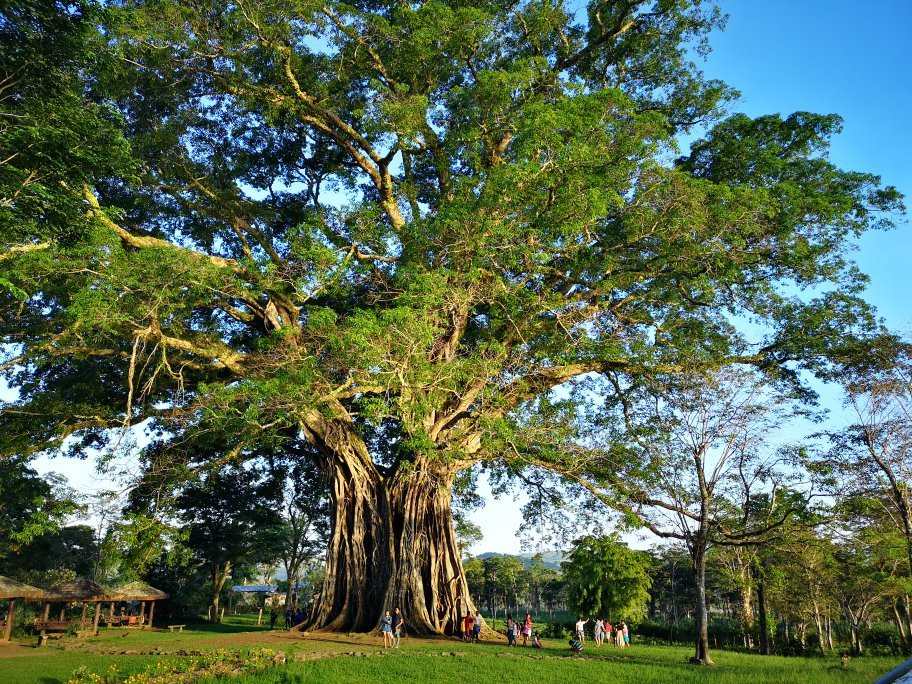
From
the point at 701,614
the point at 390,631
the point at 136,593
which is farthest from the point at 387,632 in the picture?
the point at 136,593

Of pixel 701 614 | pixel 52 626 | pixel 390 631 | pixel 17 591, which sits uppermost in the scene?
pixel 701 614

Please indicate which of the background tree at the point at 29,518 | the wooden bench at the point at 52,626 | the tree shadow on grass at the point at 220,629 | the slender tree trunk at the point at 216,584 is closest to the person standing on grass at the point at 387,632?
the background tree at the point at 29,518

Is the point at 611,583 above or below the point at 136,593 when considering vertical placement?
above

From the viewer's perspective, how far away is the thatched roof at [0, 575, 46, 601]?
1709cm

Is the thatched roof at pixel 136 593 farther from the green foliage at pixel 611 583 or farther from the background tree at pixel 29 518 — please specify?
the green foliage at pixel 611 583

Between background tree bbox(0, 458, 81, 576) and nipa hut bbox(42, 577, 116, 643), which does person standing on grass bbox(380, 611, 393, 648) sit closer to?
background tree bbox(0, 458, 81, 576)

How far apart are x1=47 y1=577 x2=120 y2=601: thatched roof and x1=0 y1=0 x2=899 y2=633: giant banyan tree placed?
19.6ft

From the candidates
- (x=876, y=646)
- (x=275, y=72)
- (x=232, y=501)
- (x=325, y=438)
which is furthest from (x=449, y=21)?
(x=876, y=646)

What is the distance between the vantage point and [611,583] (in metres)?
28.2

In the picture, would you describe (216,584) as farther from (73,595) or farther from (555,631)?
(555,631)

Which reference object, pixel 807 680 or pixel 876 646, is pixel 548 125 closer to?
pixel 807 680

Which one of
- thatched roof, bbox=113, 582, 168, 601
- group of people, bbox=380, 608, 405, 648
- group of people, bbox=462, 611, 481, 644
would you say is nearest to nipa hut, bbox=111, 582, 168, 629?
thatched roof, bbox=113, 582, 168, 601

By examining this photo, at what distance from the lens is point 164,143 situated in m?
13.2

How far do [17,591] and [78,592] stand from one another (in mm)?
2219
